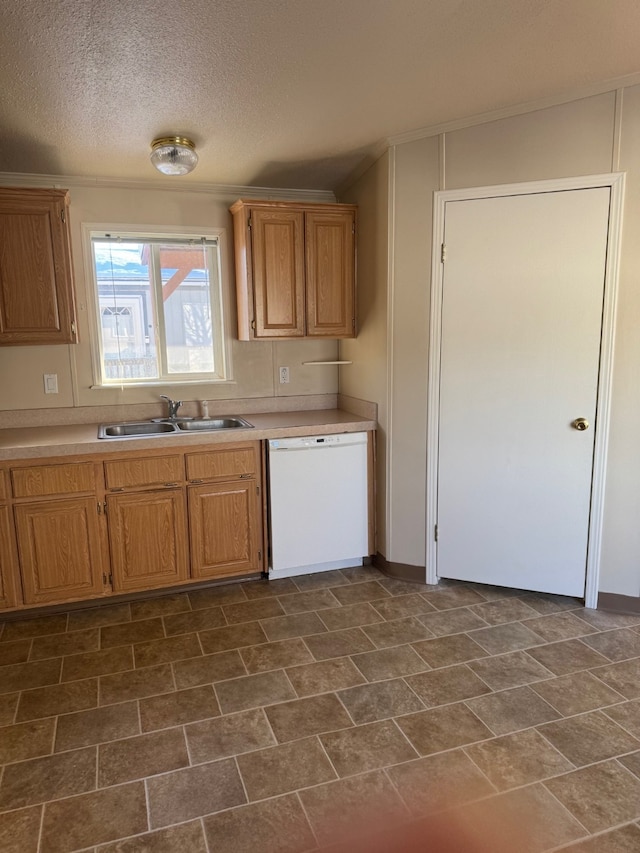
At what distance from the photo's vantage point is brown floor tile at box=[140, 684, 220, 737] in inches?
85.4

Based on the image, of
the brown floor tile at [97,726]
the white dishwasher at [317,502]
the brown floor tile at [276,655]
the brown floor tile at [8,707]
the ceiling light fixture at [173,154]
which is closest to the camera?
the brown floor tile at [97,726]

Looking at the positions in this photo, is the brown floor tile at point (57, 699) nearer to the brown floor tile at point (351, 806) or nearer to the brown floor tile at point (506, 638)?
the brown floor tile at point (351, 806)

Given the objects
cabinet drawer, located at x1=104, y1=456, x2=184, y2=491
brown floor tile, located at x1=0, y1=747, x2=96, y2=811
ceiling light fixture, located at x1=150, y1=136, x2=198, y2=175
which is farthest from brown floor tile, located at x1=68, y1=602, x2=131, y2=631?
ceiling light fixture, located at x1=150, y1=136, x2=198, y2=175

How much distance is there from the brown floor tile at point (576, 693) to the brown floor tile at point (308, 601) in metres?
1.15

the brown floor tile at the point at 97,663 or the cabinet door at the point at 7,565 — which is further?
the cabinet door at the point at 7,565

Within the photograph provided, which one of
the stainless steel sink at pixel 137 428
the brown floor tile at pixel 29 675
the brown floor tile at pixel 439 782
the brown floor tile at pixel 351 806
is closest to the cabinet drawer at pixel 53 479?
the stainless steel sink at pixel 137 428

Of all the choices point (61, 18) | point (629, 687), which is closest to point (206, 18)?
point (61, 18)

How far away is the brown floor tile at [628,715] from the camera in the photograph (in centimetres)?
208

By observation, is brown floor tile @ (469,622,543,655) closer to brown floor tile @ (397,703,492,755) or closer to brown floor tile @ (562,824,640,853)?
brown floor tile @ (397,703,492,755)

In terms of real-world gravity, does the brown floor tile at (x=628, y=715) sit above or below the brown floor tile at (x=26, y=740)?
above

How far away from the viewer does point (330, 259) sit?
3.54 meters

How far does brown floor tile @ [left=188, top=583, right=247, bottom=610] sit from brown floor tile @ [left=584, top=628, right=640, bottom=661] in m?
1.80

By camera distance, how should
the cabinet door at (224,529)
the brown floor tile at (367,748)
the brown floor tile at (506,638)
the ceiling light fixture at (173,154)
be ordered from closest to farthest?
the brown floor tile at (367,748), the brown floor tile at (506,638), the ceiling light fixture at (173,154), the cabinet door at (224,529)

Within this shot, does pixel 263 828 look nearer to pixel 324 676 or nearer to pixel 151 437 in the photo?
pixel 324 676
